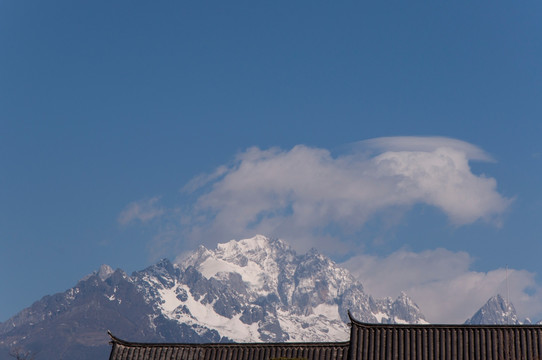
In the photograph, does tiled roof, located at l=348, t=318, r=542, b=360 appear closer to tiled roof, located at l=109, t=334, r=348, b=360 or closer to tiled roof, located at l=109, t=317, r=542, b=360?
tiled roof, located at l=109, t=317, r=542, b=360

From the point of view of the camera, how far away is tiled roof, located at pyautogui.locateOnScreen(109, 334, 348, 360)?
187ft

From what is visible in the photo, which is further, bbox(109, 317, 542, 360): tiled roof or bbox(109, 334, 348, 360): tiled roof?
bbox(109, 334, 348, 360): tiled roof

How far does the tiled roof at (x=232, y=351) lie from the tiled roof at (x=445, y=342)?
6.20ft

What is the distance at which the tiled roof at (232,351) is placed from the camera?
5703 cm

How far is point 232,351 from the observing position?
59.2 meters

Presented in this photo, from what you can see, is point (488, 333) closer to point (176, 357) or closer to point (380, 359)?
point (380, 359)

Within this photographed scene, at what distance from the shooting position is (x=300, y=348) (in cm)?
5750

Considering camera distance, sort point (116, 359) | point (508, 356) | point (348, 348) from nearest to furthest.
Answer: point (508, 356) → point (348, 348) → point (116, 359)

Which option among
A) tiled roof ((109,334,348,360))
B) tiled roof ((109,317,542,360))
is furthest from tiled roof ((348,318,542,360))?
tiled roof ((109,334,348,360))

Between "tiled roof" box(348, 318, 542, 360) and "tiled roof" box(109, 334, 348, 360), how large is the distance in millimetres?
1888

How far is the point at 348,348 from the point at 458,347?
756 centimetres

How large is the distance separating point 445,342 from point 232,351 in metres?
15.2

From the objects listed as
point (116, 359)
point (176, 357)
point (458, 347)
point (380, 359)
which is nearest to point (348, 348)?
point (380, 359)

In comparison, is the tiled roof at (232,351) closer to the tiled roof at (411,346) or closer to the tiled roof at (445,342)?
the tiled roof at (411,346)
